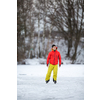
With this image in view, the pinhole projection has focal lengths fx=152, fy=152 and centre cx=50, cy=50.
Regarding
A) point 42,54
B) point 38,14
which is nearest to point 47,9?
point 38,14

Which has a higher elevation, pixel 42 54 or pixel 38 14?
pixel 38 14

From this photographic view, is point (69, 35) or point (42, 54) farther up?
point (69, 35)

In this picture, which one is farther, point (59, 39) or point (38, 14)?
point (59, 39)
